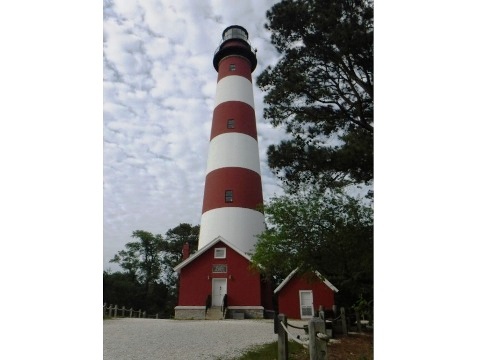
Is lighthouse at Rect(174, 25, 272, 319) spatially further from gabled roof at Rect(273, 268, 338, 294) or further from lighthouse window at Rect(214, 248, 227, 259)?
gabled roof at Rect(273, 268, 338, 294)

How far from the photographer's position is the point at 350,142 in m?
2.51

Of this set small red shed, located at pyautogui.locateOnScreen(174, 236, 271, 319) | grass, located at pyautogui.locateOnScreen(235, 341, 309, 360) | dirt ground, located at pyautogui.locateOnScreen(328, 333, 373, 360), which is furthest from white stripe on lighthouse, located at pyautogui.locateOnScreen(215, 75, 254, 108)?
dirt ground, located at pyautogui.locateOnScreen(328, 333, 373, 360)

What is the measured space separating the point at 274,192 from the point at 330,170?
57 cm

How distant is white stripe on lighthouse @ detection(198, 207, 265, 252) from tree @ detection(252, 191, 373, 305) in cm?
63

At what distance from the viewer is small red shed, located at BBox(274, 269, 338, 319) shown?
253 centimetres

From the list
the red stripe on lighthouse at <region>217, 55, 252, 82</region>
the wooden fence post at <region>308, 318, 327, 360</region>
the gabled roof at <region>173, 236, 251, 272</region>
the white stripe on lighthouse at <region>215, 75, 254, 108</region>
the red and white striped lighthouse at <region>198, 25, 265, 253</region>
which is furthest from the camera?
the white stripe on lighthouse at <region>215, 75, 254, 108</region>

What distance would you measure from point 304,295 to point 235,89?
4.39 meters

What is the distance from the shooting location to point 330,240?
2.43 metres

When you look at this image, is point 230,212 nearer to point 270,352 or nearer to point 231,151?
point 231,151

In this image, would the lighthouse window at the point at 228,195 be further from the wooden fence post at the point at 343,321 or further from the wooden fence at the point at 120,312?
the wooden fence post at the point at 343,321

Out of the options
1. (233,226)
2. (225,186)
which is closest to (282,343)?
(233,226)
